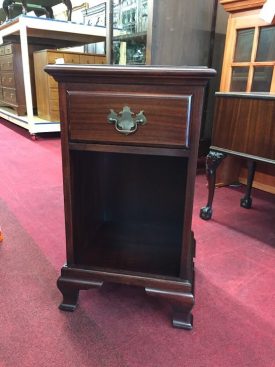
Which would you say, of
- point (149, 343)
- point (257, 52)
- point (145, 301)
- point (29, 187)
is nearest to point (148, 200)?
point (145, 301)

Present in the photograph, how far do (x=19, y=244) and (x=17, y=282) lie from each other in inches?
9.2

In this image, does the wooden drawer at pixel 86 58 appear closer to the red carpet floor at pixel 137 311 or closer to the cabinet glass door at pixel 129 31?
the cabinet glass door at pixel 129 31

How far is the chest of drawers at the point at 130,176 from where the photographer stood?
63cm

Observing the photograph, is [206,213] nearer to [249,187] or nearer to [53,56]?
[249,187]

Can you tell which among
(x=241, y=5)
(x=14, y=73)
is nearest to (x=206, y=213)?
(x=241, y=5)

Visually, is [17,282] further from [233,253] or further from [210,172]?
[210,172]

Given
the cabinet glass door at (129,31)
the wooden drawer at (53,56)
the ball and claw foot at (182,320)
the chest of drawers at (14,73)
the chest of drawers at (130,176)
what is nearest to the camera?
the chest of drawers at (130,176)

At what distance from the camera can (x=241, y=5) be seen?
1547mm

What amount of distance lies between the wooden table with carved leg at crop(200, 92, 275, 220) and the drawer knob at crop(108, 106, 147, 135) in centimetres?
62

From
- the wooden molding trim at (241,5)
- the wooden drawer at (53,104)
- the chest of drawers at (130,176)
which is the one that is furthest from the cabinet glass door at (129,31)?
the chest of drawers at (130,176)

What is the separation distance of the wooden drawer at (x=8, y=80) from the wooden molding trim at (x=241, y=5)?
255cm

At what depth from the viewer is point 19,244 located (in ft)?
3.72

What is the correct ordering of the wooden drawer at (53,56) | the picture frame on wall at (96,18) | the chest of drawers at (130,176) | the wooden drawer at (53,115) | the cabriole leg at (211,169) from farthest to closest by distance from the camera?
the picture frame on wall at (96,18), the wooden drawer at (53,115), the wooden drawer at (53,56), the cabriole leg at (211,169), the chest of drawers at (130,176)

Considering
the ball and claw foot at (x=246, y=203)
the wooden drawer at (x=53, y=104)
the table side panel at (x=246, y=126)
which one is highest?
the table side panel at (x=246, y=126)
